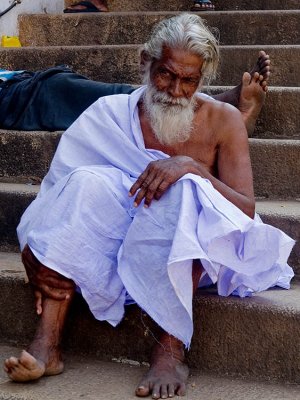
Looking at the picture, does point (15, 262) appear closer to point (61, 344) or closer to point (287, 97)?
point (61, 344)

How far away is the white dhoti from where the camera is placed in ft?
9.21

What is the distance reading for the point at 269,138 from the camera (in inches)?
170

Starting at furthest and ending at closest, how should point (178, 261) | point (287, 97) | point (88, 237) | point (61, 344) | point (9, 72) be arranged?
point (9, 72)
point (287, 97)
point (61, 344)
point (88, 237)
point (178, 261)

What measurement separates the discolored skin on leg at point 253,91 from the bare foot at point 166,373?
5.23 feet

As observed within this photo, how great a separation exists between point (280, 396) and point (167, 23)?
1.55 m

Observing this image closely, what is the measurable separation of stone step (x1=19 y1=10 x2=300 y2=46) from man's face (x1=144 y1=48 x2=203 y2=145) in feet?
7.05

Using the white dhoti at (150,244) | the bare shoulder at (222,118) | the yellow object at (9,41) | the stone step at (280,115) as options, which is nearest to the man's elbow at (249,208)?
the white dhoti at (150,244)

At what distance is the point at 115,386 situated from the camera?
9.26 ft

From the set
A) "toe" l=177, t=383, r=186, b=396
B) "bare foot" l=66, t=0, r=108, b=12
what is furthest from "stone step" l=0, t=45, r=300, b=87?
"toe" l=177, t=383, r=186, b=396

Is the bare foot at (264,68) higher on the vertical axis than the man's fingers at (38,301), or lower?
higher

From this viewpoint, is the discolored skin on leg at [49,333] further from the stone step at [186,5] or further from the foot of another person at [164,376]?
the stone step at [186,5]

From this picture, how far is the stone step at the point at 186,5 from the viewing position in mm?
5953

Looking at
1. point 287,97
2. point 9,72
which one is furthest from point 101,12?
point 287,97

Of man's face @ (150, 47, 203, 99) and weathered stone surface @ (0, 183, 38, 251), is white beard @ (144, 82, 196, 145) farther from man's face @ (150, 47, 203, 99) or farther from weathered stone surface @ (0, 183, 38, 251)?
weathered stone surface @ (0, 183, 38, 251)
